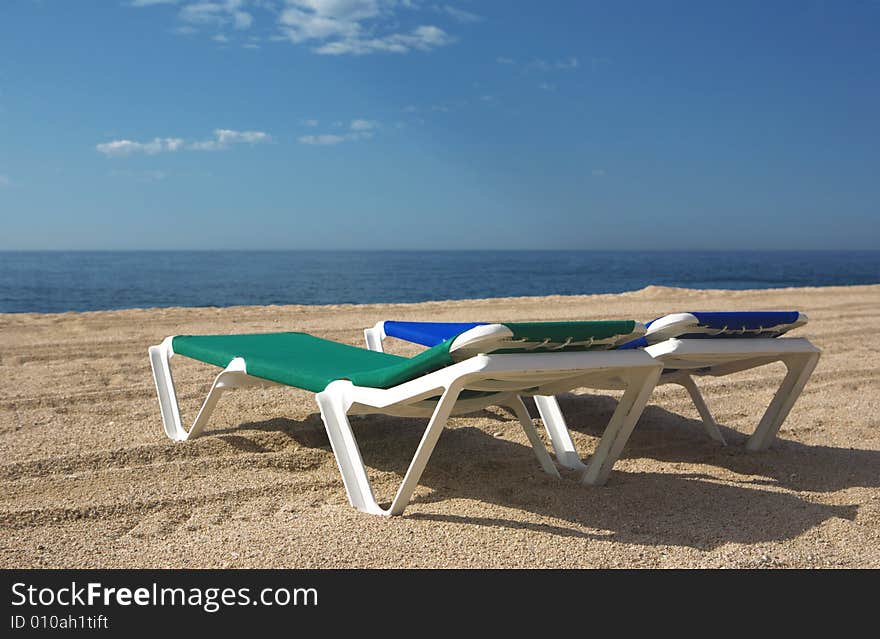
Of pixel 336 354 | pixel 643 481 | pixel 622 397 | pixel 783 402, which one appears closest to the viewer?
pixel 622 397

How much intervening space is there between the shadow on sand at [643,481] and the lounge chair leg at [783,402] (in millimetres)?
74

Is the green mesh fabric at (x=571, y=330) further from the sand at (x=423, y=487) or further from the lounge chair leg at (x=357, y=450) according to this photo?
the sand at (x=423, y=487)

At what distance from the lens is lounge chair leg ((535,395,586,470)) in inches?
145

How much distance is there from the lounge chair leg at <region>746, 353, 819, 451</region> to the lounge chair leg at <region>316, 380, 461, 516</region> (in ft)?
5.96

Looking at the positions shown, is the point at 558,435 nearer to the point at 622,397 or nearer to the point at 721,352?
the point at 622,397

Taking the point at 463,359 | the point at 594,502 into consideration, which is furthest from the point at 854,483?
the point at 463,359

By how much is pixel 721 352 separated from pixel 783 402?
0.77 metres

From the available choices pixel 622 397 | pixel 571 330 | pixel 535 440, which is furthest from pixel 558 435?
pixel 571 330

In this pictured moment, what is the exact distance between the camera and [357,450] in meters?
2.97

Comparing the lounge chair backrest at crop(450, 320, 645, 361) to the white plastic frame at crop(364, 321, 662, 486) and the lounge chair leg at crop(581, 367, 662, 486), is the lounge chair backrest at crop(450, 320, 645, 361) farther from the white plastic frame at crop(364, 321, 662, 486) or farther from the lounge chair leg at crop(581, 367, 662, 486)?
the lounge chair leg at crop(581, 367, 662, 486)

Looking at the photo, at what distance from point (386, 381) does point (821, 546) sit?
1611 mm

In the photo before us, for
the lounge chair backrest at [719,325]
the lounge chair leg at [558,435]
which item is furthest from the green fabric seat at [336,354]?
the lounge chair leg at [558,435]

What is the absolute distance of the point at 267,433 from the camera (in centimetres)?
406

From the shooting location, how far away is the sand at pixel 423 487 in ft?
8.41
